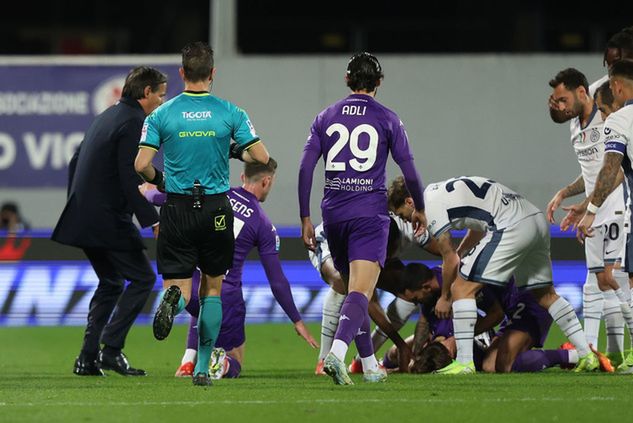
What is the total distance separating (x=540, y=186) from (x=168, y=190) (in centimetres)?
1123

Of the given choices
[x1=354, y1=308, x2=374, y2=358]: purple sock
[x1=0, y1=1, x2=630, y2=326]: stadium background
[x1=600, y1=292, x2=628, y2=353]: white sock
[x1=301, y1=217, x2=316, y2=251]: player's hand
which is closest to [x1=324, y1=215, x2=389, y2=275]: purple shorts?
[x1=301, y1=217, x2=316, y2=251]: player's hand

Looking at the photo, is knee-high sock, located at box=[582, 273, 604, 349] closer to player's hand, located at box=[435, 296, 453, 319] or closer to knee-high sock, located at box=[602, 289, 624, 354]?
knee-high sock, located at box=[602, 289, 624, 354]

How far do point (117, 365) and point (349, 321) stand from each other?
2.17m

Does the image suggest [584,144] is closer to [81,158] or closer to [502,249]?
[502,249]

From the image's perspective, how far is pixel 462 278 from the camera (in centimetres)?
955

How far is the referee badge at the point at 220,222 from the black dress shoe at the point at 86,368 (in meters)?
2.06

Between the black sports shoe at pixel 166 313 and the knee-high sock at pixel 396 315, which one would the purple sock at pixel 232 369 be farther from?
the black sports shoe at pixel 166 313

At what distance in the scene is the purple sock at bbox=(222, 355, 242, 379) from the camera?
9195mm

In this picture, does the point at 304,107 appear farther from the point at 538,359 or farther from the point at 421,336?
the point at 538,359

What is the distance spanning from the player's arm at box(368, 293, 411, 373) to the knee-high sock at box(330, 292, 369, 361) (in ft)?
4.33

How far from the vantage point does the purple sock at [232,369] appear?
30.2 ft

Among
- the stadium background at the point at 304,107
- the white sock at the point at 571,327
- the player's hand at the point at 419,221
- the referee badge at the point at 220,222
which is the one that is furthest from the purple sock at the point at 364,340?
the stadium background at the point at 304,107

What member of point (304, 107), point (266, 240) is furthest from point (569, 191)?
point (304, 107)

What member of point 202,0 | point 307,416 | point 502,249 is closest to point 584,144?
point 502,249
